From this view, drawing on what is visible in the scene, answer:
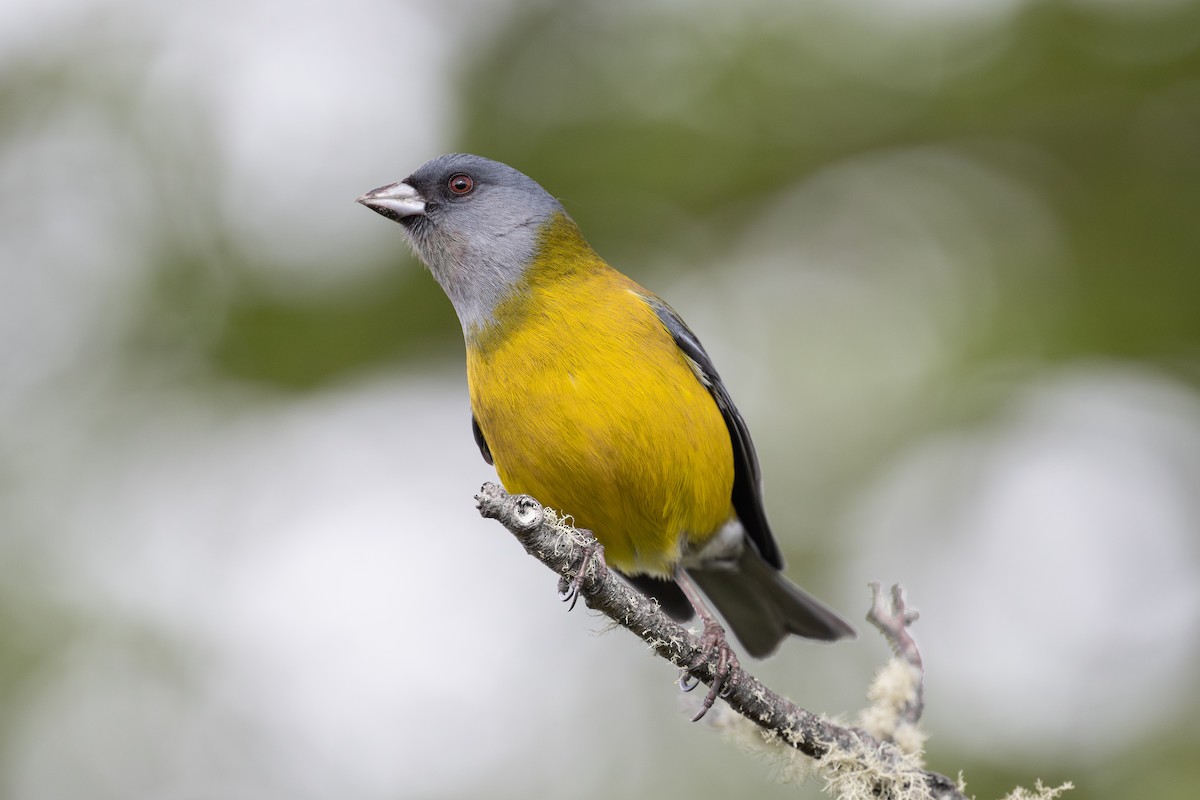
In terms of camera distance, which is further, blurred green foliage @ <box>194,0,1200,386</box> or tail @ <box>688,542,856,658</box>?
blurred green foliage @ <box>194,0,1200,386</box>

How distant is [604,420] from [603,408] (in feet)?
0.16

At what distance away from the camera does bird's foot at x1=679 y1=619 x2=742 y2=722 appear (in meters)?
3.90

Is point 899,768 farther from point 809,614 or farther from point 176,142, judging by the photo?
point 176,142

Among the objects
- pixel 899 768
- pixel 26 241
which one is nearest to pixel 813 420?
pixel 899 768

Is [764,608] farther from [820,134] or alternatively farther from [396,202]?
[820,134]

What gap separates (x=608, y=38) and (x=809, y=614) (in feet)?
15.3

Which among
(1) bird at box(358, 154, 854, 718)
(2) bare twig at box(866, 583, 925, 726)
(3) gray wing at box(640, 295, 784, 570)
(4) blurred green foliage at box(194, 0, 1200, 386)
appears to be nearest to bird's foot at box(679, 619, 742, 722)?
(1) bird at box(358, 154, 854, 718)

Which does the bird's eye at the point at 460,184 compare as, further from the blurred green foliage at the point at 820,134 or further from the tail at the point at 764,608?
the blurred green foliage at the point at 820,134

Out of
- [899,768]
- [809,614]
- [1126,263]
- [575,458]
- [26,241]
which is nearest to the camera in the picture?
[899,768]

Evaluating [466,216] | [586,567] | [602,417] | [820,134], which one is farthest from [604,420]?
[820,134]

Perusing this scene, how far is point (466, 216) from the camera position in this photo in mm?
5543

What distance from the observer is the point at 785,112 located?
810 centimetres

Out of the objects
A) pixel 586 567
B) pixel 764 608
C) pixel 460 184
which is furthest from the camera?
pixel 764 608

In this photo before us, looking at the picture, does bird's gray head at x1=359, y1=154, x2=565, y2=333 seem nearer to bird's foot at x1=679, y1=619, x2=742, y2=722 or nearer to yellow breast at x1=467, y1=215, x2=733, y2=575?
yellow breast at x1=467, y1=215, x2=733, y2=575
